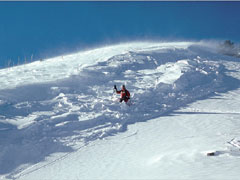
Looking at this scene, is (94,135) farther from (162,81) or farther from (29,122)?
(162,81)

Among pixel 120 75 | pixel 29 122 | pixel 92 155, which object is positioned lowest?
pixel 92 155

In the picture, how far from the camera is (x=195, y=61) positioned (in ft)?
82.3

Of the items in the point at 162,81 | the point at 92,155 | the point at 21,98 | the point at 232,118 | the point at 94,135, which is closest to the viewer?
the point at 92,155

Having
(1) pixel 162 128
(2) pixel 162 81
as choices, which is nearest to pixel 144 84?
(2) pixel 162 81

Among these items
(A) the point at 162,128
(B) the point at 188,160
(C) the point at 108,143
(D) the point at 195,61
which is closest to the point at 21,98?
(C) the point at 108,143

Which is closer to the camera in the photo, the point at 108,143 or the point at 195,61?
the point at 108,143

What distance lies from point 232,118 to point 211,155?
17.9 ft

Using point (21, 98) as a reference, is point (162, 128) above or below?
below

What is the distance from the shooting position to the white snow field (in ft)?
29.9

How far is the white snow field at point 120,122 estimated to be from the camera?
9.10 meters

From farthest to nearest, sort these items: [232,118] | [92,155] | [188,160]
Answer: [232,118] → [92,155] → [188,160]

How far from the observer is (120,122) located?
13.8 m

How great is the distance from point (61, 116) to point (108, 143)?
11.5 ft

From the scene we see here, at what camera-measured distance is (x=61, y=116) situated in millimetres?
13922
